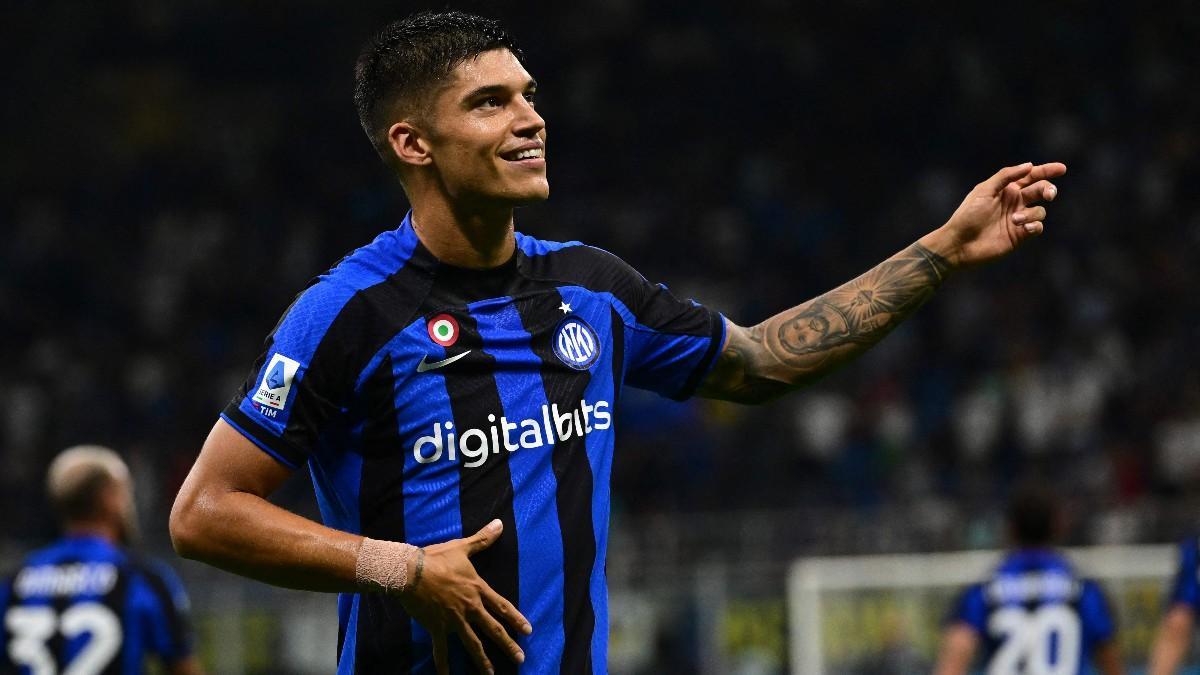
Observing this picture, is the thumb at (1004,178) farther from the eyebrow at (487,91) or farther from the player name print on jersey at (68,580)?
the player name print on jersey at (68,580)

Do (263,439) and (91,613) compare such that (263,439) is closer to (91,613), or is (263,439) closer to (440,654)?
(440,654)

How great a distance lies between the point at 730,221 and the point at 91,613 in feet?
37.7

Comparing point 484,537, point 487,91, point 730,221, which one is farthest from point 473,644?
point 730,221

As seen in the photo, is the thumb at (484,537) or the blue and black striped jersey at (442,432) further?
the blue and black striped jersey at (442,432)

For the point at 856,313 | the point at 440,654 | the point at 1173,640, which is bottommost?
the point at 440,654

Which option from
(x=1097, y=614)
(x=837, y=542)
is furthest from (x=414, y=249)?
Answer: (x=837, y=542)

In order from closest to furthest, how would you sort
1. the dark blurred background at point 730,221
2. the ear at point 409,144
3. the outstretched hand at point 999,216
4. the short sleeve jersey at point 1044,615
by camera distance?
1. the ear at point 409,144
2. the outstretched hand at point 999,216
3. the short sleeve jersey at point 1044,615
4. the dark blurred background at point 730,221

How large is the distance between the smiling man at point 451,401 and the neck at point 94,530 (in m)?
3.61

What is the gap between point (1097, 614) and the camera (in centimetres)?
769

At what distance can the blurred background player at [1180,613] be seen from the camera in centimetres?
747

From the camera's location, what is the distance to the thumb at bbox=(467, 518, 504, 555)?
3.03 meters

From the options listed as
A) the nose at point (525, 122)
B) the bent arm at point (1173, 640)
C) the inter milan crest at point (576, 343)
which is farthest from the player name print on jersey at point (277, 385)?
the bent arm at point (1173, 640)

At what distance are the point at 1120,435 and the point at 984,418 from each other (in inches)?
45.4

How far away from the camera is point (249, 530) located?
3020mm
